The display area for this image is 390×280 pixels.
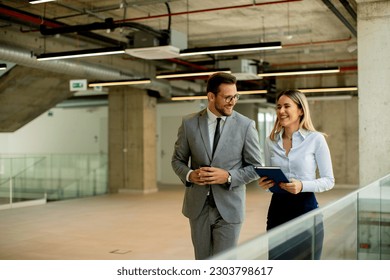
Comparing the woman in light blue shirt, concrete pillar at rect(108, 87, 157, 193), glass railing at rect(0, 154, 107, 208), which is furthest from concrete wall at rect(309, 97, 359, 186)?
the woman in light blue shirt

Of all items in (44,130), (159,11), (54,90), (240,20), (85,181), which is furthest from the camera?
(44,130)

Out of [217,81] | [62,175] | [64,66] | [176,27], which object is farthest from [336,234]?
[62,175]

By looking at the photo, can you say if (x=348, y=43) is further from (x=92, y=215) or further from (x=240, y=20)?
(x=92, y=215)

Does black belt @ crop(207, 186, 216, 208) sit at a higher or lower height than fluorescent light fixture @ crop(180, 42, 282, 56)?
lower

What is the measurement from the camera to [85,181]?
1608 cm

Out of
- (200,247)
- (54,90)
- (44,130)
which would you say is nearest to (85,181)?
(54,90)

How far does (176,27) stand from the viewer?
10758 mm

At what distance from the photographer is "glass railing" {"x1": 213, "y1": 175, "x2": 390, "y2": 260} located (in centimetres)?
179

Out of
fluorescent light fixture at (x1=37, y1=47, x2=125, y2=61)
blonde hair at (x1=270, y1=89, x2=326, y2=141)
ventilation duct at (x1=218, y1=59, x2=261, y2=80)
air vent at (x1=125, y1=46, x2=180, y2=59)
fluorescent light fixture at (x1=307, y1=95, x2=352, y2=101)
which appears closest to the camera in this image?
blonde hair at (x1=270, y1=89, x2=326, y2=141)

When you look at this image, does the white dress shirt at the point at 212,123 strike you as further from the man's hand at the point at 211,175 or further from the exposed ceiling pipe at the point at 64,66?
the exposed ceiling pipe at the point at 64,66

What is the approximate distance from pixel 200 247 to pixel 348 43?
1085cm

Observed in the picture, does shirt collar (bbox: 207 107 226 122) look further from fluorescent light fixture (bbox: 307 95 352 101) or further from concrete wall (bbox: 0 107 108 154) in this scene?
concrete wall (bbox: 0 107 108 154)

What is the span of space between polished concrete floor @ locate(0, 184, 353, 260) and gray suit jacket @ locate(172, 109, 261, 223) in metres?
3.64

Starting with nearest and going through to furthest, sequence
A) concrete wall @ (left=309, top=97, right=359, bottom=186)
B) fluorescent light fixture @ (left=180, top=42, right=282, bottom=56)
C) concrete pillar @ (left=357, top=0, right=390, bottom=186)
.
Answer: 1. concrete pillar @ (left=357, top=0, right=390, bottom=186)
2. fluorescent light fixture @ (left=180, top=42, right=282, bottom=56)
3. concrete wall @ (left=309, top=97, right=359, bottom=186)
